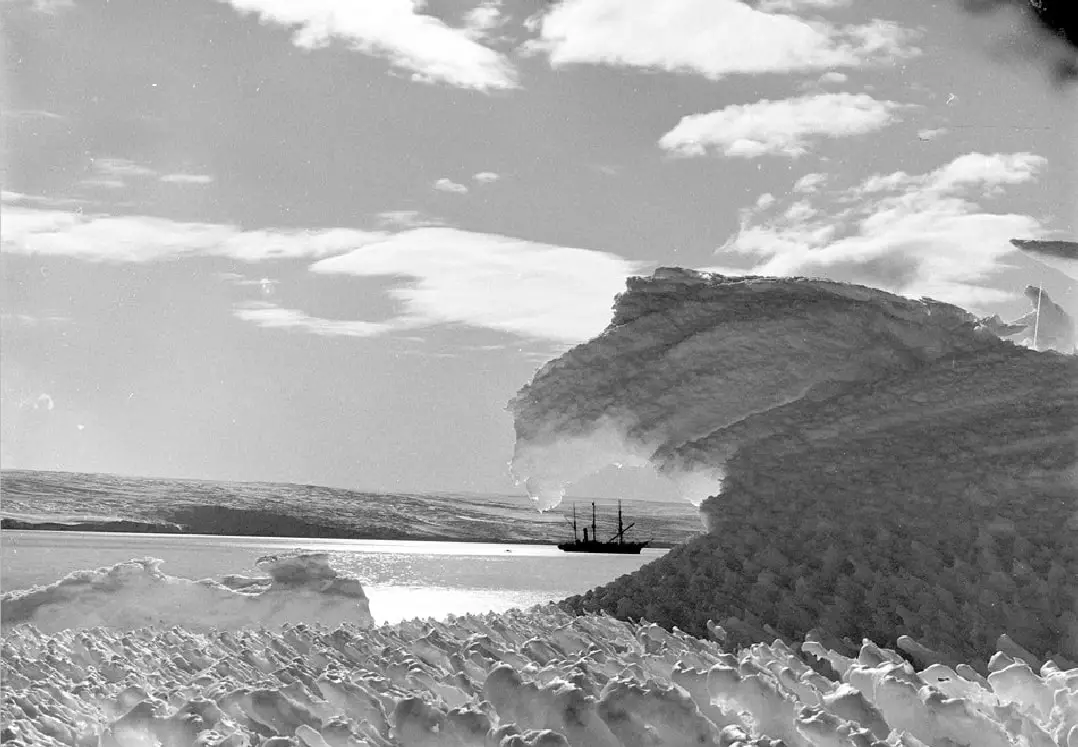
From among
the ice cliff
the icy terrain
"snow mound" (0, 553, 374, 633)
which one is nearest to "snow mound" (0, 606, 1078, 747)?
the icy terrain

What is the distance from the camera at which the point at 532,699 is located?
3600mm

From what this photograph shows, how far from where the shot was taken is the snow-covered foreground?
11.3ft

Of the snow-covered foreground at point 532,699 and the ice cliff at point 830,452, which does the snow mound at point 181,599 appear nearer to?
the ice cliff at point 830,452

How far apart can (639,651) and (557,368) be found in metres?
5.31

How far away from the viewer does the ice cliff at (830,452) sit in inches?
293

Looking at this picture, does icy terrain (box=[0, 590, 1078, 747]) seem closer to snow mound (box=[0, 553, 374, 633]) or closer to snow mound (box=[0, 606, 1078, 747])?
snow mound (box=[0, 606, 1078, 747])

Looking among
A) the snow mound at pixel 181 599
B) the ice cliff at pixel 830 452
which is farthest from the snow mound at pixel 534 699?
the snow mound at pixel 181 599

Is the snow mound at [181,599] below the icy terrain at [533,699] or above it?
below

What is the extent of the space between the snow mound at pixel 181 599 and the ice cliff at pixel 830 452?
4.63 m

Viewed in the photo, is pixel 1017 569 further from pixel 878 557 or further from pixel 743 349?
pixel 743 349

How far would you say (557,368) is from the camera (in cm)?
1060

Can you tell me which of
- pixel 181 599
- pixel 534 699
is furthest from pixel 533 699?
pixel 181 599

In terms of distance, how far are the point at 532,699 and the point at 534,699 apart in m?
0.01

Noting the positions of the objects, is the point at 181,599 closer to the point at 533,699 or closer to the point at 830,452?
the point at 830,452
